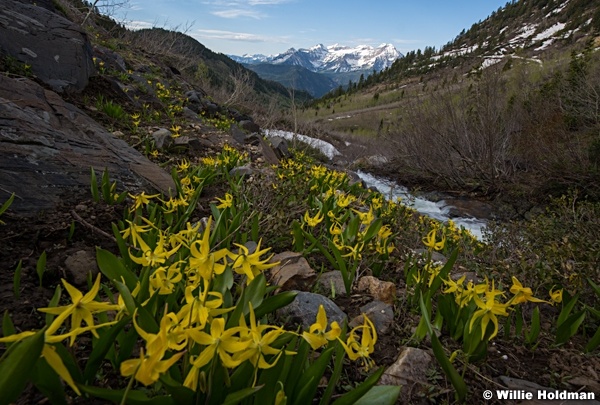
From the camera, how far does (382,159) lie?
50.8ft

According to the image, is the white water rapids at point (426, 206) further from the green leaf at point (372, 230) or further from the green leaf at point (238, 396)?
the green leaf at point (238, 396)

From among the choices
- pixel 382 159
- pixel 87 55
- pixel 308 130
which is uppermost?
pixel 87 55

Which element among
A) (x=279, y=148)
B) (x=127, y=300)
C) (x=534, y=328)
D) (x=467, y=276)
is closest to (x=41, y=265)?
(x=127, y=300)

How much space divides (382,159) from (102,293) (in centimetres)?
1466

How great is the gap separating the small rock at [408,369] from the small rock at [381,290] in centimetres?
53

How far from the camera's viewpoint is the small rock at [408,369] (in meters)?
1.38

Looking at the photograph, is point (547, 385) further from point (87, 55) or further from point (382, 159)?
point (382, 159)

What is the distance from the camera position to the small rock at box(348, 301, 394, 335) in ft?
5.72

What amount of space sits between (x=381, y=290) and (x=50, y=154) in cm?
246

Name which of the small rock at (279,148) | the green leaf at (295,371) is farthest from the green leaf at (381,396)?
the small rock at (279,148)

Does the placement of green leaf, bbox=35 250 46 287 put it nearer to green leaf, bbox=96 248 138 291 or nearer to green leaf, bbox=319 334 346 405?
green leaf, bbox=96 248 138 291

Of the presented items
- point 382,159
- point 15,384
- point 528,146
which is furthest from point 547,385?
point 382,159

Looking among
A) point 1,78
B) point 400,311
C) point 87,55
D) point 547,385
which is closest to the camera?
point 547,385

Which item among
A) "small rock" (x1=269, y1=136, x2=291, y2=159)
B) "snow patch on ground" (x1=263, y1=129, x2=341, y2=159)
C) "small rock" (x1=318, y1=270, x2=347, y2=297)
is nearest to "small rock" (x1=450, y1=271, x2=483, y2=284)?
"small rock" (x1=318, y1=270, x2=347, y2=297)
